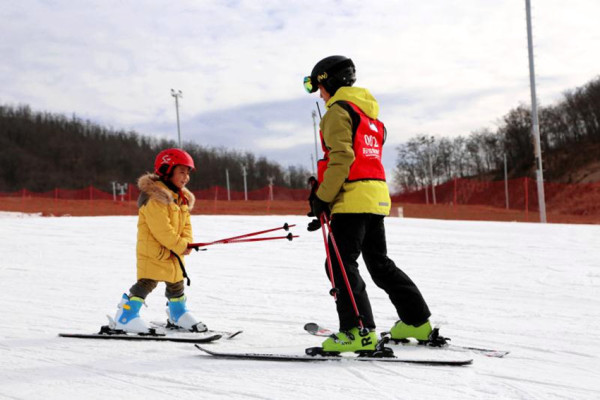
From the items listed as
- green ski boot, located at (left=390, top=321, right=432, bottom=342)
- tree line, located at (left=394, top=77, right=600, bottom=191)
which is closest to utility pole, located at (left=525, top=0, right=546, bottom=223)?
green ski boot, located at (left=390, top=321, right=432, bottom=342)

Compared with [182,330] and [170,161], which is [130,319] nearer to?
[182,330]

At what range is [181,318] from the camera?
413 cm

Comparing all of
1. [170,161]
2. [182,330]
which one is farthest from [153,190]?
[182,330]

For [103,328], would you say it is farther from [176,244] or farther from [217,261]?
[217,261]

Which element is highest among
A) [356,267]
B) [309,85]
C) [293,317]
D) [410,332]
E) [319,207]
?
[309,85]

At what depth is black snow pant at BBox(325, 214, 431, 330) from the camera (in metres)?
3.20

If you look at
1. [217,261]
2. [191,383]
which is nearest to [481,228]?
[217,261]

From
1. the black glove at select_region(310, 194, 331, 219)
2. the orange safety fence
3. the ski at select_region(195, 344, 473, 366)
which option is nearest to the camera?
the ski at select_region(195, 344, 473, 366)

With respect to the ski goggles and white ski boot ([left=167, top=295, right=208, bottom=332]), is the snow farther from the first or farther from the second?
the ski goggles

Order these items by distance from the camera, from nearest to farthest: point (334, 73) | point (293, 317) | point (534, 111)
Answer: point (334, 73)
point (293, 317)
point (534, 111)

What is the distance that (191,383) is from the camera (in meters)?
2.82

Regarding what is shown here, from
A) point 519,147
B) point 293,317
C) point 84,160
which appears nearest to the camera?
point 293,317

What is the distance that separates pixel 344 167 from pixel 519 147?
6962 cm

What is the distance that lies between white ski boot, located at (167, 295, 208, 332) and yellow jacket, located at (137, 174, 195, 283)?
22cm
